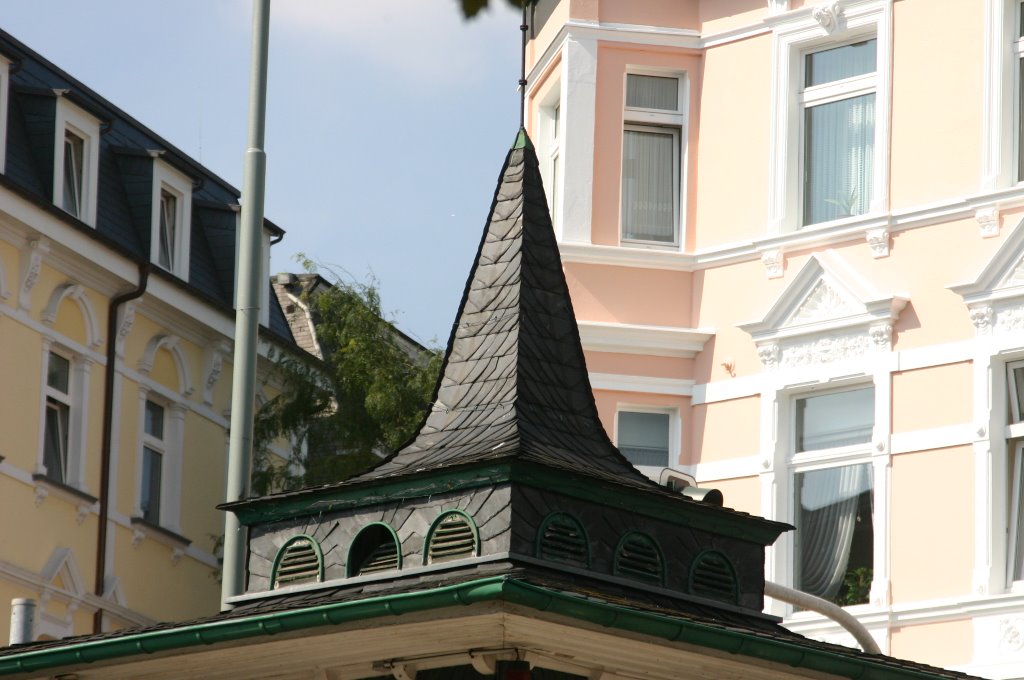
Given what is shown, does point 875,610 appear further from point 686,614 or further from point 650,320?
point 686,614

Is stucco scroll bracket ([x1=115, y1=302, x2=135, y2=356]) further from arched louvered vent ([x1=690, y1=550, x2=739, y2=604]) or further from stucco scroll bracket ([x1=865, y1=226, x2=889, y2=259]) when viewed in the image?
arched louvered vent ([x1=690, y1=550, x2=739, y2=604])

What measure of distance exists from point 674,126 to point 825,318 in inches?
116

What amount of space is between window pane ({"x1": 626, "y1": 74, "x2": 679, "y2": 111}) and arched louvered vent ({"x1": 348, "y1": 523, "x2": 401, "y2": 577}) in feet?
44.1

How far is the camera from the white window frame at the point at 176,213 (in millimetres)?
35156

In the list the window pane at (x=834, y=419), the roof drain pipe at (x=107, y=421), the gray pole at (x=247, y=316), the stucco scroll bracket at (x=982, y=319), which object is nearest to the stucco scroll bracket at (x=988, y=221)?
the stucco scroll bracket at (x=982, y=319)

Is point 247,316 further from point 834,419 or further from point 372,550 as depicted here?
point 834,419

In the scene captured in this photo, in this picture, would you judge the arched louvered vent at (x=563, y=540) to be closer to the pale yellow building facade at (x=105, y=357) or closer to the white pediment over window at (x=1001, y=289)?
the white pediment over window at (x=1001, y=289)

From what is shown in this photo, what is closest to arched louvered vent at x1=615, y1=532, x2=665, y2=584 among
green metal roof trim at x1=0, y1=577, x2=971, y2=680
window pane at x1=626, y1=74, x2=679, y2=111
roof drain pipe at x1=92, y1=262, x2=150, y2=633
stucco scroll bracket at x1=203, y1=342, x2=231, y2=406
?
green metal roof trim at x1=0, y1=577, x2=971, y2=680

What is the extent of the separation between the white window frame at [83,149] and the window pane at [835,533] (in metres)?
12.3

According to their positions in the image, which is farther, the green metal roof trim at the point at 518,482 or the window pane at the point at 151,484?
the window pane at the point at 151,484

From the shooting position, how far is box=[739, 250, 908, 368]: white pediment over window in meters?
23.9

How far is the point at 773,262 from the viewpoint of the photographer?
24.9 meters

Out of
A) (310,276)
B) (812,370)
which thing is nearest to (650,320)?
(812,370)

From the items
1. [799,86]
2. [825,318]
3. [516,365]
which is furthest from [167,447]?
[516,365]
